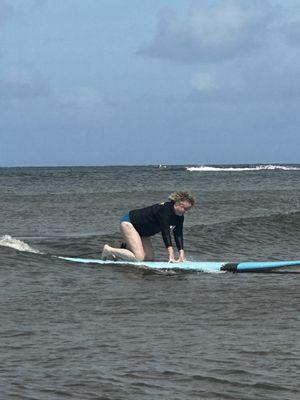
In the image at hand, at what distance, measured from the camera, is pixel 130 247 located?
15117 millimetres

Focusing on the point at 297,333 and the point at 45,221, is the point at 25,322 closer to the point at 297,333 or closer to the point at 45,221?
the point at 297,333

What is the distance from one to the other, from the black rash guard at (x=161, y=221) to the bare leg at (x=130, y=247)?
0.33 ft

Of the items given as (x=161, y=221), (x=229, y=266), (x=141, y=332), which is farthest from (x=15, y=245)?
(x=141, y=332)

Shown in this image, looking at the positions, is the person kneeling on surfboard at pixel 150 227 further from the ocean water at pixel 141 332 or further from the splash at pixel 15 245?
the splash at pixel 15 245

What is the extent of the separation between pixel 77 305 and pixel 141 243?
419 cm

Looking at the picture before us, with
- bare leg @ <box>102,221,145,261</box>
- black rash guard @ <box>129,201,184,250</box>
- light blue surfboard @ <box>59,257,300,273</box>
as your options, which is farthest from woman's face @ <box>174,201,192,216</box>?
bare leg @ <box>102,221,145,261</box>

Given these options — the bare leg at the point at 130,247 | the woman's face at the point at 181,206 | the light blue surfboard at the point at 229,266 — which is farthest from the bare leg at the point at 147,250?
the woman's face at the point at 181,206

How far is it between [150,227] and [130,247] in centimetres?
65

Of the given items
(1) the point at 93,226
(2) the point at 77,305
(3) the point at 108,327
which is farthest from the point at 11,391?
(1) the point at 93,226

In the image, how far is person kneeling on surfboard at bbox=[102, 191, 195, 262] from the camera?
1386 centimetres

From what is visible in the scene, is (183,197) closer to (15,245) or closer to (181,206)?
(181,206)

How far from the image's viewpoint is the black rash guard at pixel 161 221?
1412 cm

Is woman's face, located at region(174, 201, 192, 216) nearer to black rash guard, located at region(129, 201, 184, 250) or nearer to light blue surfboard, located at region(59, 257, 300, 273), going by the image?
black rash guard, located at region(129, 201, 184, 250)

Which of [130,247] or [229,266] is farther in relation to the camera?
[130,247]
